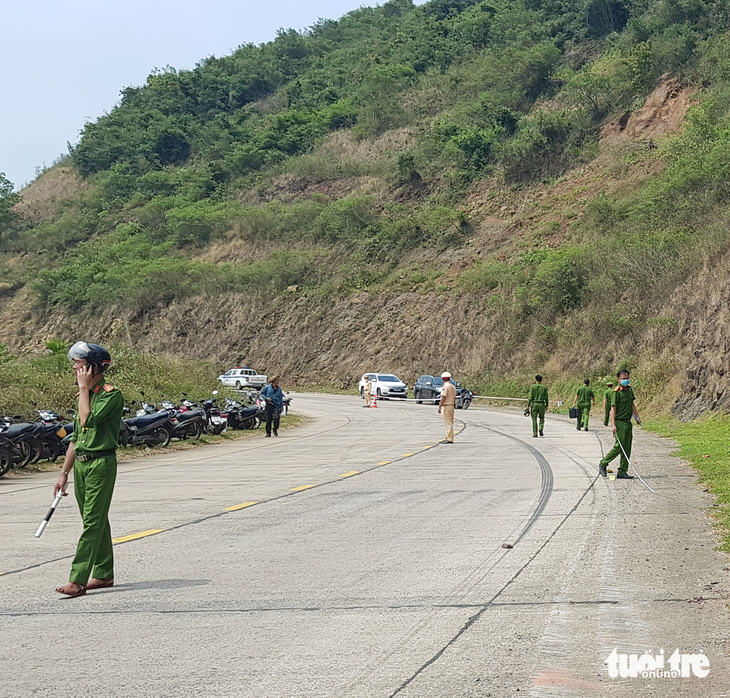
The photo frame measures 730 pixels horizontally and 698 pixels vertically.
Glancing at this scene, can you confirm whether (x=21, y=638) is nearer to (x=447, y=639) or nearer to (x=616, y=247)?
(x=447, y=639)

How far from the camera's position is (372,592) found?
27.1 ft

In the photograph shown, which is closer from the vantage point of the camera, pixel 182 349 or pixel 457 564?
pixel 457 564

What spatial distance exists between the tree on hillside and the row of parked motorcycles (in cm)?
8084

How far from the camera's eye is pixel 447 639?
6.74 m

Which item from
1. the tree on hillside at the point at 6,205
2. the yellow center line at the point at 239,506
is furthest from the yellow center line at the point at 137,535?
the tree on hillside at the point at 6,205

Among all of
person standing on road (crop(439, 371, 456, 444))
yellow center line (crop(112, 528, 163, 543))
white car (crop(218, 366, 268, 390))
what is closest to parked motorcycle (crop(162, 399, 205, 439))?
person standing on road (crop(439, 371, 456, 444))

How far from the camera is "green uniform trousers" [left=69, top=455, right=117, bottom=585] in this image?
26.8 ft

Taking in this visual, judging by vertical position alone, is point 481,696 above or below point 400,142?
below

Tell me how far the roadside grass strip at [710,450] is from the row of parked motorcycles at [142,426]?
8.25 meters

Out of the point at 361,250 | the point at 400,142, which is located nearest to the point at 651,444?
the point at 361,250

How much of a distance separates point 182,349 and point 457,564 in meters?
73.1

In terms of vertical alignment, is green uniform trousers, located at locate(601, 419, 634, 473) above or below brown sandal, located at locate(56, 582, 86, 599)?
above

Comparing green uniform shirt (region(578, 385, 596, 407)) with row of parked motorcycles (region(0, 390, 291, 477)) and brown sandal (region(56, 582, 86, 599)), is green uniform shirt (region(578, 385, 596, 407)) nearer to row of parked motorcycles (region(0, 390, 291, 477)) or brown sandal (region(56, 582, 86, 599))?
row of parked motorcycles (region(0, 390, 291, 477))

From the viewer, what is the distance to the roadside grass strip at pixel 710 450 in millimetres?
12666
